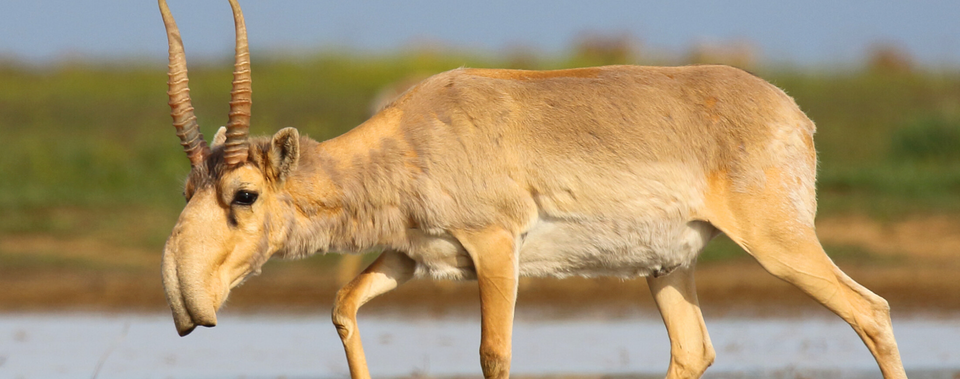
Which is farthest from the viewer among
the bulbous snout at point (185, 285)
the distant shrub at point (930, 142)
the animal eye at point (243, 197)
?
the distant shrub at point (930, 142)

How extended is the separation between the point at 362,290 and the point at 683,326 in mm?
1664

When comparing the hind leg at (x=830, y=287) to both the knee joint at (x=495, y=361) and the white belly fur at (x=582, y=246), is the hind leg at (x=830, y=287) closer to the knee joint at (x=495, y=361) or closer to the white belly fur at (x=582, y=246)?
the white belly fur at (x=582, y=246)

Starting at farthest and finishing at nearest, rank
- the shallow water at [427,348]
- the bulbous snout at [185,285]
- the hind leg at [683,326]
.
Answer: the shallow water at [427,348], the hind leg at [683,326], the bulbous snout at [185,285]

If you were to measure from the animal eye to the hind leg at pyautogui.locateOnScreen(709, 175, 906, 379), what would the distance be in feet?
6.91

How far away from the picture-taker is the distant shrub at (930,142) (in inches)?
654

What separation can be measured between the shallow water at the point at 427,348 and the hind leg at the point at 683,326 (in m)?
0.78

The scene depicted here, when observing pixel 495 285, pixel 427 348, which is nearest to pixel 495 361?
pixel 495 285

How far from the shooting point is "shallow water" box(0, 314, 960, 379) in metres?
7.40

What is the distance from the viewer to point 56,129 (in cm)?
1911

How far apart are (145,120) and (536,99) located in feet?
49.1

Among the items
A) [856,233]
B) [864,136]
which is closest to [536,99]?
[856,233]

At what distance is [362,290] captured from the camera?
19.7ft

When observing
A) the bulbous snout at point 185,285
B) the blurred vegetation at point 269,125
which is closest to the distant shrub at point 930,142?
the blurred vegetation at point 269,125

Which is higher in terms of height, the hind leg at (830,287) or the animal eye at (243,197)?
the animal eye at (243,197)
